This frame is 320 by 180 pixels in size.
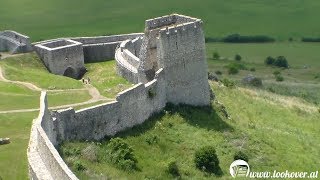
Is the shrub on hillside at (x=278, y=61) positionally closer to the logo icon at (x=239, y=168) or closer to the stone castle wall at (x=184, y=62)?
the stone castle wall at (x=184, y=62)

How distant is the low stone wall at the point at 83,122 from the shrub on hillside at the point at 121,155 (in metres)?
1.56

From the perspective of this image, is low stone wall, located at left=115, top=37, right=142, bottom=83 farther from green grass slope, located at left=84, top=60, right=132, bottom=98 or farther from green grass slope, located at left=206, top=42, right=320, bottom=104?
Result: green grass slope, located at left=206, top=42, right=320, bottom=104

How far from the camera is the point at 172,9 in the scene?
136000 mm

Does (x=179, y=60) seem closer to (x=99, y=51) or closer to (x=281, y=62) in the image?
(x=99, y=51)

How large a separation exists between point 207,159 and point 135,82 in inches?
491

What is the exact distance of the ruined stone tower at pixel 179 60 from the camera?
1891 inches

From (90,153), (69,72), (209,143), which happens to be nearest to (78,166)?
(90,153)

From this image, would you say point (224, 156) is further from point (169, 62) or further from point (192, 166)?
point (169, 62)

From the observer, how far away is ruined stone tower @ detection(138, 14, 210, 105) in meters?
48.0

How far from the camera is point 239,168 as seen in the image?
42875mm

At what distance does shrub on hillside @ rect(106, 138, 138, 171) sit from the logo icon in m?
6.54

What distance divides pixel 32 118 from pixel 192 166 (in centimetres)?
959

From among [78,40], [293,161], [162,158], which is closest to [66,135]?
[162,158]

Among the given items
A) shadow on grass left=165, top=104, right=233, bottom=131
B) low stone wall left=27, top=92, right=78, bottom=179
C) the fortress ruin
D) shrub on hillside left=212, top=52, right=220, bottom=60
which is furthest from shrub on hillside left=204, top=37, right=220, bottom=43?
low stone wall left=27, top=92, right=78, bottom=179
